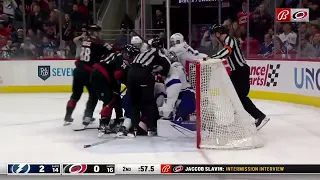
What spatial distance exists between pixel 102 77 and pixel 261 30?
4.82 meters

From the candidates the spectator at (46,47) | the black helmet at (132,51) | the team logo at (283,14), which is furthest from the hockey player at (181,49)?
the spectator at (46,47)

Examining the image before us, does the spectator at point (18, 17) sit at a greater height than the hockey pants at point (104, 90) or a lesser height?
greater

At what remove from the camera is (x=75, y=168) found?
12.7 ft

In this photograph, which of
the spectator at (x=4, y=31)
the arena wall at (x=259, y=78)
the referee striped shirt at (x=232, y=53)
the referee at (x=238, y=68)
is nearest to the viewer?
the referee striped shirt at (x=232, y=53)

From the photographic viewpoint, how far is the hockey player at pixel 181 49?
5.51 m

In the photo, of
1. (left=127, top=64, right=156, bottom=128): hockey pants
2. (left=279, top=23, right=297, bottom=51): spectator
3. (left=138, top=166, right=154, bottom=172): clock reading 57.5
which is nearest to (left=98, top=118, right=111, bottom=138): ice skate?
(left=127, top=64, right=156, bottom=128): hockey pants

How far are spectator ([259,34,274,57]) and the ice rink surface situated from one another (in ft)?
6.55

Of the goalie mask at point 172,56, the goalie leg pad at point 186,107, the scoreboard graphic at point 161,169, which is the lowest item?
the scoreboard graphic at point 161,169

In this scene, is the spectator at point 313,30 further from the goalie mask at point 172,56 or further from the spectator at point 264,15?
the goalie mask at point 172,56

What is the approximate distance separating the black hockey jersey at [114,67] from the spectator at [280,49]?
403 cm

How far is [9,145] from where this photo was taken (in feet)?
16.5

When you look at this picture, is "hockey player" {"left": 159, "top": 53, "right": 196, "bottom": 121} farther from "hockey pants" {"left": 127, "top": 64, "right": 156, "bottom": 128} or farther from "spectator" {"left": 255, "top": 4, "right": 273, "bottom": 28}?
"spectator" {"left": 255, "top": 4, "right": 273, "bottom": 28}

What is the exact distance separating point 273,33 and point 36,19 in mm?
5411

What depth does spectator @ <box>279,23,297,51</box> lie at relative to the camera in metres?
8.70
